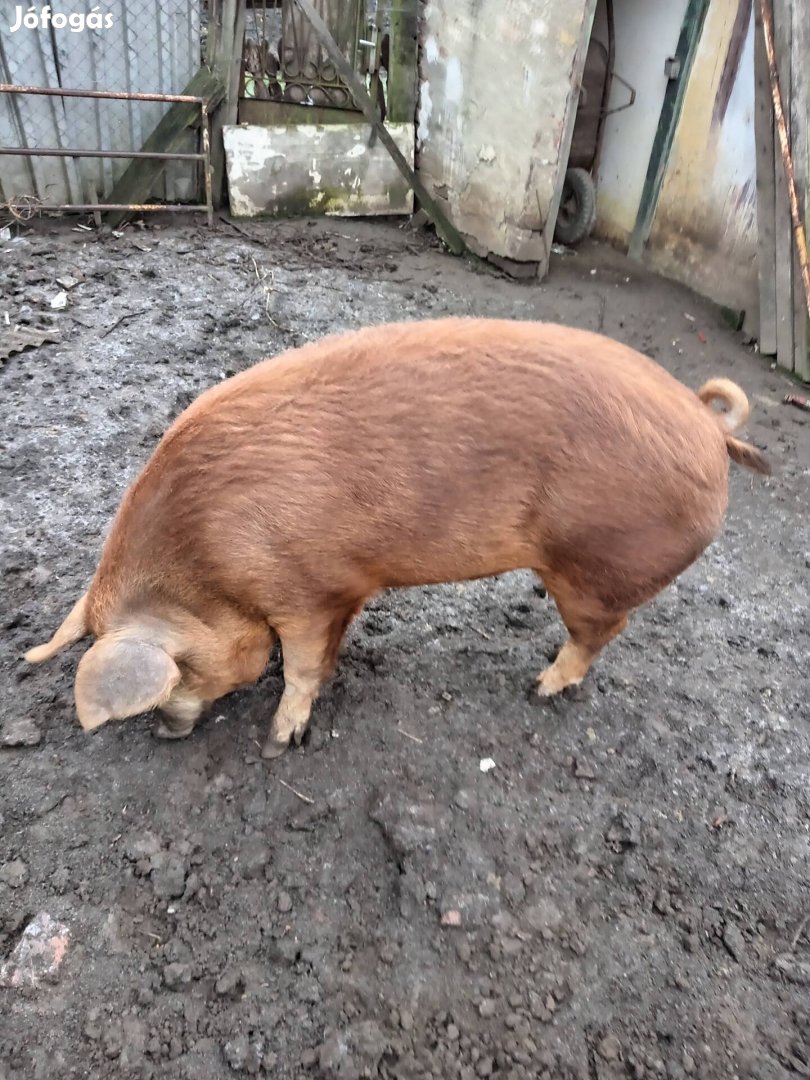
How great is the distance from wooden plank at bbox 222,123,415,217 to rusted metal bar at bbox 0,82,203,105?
1.76ft

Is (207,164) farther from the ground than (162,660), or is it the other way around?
(207,164)

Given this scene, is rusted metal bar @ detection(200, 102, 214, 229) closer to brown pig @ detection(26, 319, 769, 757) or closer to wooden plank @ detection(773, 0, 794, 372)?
wooden plank @ detection(773, 0, 794, 372)

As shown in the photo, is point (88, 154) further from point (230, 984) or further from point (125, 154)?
point (230, 984)

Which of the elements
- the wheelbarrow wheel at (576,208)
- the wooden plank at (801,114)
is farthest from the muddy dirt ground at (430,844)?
the wheelbarrow wheel at (576,208)

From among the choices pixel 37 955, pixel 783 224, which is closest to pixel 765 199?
pixel 783 224

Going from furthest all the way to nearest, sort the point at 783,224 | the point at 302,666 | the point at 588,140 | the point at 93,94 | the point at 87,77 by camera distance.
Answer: the point at 588,140 < the point at 87,77 < the point at 93,94 < the point at 783,224 < the point at 302,666

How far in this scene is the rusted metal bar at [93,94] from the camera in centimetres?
512

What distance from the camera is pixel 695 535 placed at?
217 cm

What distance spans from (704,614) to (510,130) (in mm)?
4132

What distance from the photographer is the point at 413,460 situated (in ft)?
6.66

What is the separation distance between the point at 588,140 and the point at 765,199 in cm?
232

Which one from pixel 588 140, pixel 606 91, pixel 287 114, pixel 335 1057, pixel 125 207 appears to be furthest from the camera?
pixel 588 140

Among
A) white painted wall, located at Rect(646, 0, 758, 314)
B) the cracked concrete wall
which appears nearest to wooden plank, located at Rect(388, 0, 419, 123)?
the cracked concrete wall

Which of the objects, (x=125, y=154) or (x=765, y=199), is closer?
(x=765, y=199)
